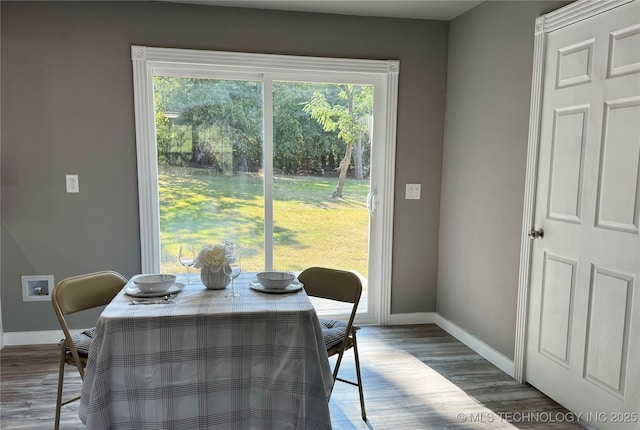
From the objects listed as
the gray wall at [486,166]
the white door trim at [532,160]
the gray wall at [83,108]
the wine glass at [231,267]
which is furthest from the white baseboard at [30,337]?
the white door trim at [532,160]

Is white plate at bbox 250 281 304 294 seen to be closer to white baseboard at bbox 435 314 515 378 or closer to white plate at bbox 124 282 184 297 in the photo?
white plate at bbox 124 282 184 297

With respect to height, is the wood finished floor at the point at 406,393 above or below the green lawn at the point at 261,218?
below

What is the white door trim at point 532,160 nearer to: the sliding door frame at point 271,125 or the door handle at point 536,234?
the door handle at point 536,234

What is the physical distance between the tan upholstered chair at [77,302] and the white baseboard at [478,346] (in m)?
2.43

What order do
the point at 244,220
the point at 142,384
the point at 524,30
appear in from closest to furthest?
1. the point at 142,384
2. the point at 524,30
3. the point at 244,220

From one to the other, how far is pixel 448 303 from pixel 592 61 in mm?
2069

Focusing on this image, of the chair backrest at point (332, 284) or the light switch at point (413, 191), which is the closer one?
the chair backrest at point (332, 284)

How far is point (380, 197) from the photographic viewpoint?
11.7 feet

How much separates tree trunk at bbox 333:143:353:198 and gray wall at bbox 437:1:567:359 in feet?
2.60

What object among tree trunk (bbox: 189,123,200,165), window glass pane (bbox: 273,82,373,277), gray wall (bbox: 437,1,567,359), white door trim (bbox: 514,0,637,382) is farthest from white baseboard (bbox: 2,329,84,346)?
white door trim (bbox: 514,0,637,382)

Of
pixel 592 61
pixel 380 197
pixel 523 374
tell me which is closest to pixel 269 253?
pixel 380 197

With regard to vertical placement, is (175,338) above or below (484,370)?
above

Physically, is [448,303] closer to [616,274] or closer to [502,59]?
[616,274]

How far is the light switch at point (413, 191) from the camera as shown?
3.56m
